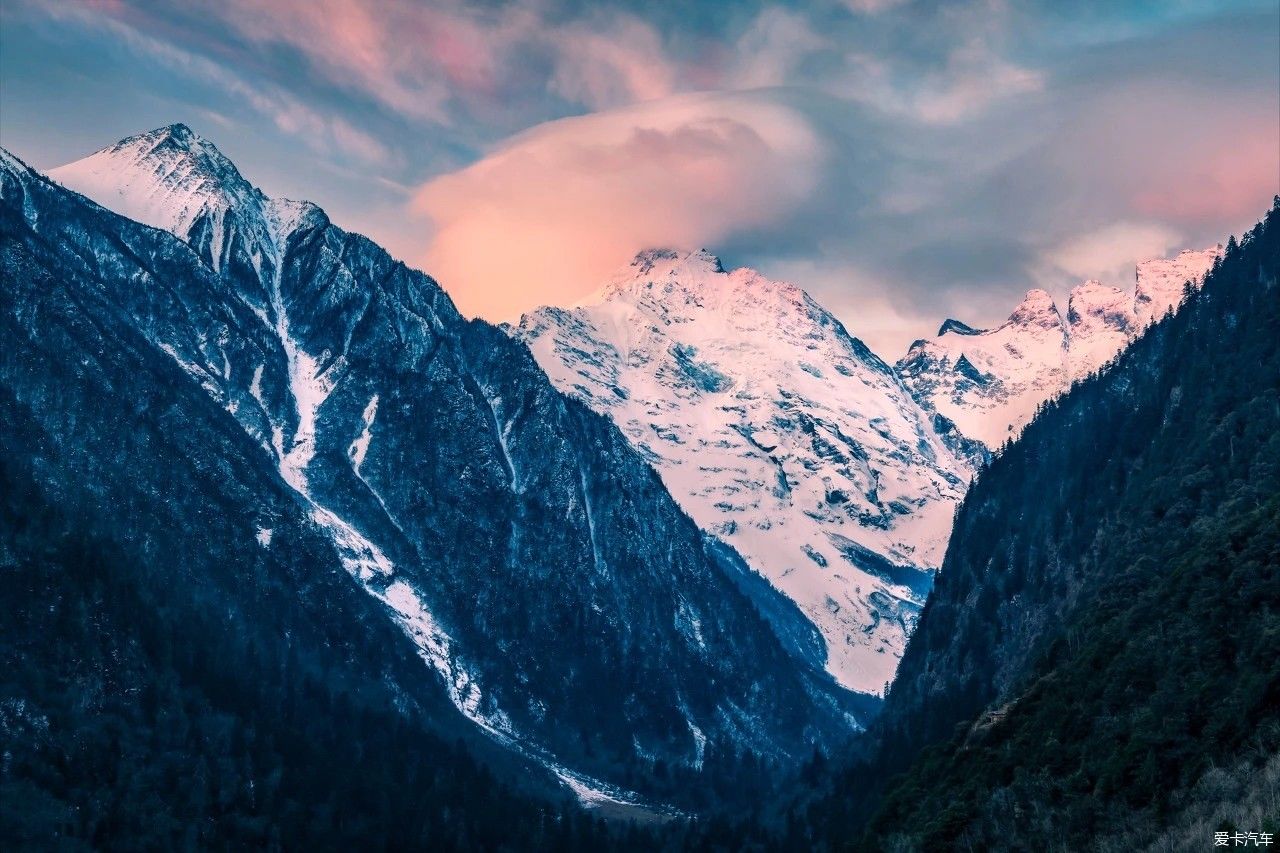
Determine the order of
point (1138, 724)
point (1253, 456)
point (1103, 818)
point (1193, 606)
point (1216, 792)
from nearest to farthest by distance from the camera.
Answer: point (1216, 792) → point (1103, 818) → point (1138, 724) → point (1193, 606) → point (1253, 456)

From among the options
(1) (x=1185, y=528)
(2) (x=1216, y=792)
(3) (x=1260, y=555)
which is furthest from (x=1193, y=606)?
(1) (x=1185, y=528)

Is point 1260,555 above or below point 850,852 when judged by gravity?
above

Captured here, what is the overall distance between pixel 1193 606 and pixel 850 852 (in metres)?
62.4

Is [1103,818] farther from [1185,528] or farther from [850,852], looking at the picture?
[1185,528]

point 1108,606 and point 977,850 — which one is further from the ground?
point 1108,606

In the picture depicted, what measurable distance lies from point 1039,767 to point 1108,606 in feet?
138

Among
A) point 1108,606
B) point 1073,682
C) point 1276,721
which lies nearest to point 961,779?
point 1073,682

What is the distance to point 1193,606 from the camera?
473 ft

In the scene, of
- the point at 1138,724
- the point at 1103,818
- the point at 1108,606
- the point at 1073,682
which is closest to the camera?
the point at 1103,818

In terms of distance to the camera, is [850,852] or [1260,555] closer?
[1260,555]

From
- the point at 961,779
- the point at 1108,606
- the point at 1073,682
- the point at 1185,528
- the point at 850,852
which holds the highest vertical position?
the point at 1185,528

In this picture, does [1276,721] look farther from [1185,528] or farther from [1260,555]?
[1185,528]

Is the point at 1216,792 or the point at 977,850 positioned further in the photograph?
the point at 977,850

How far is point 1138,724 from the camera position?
435 feet
